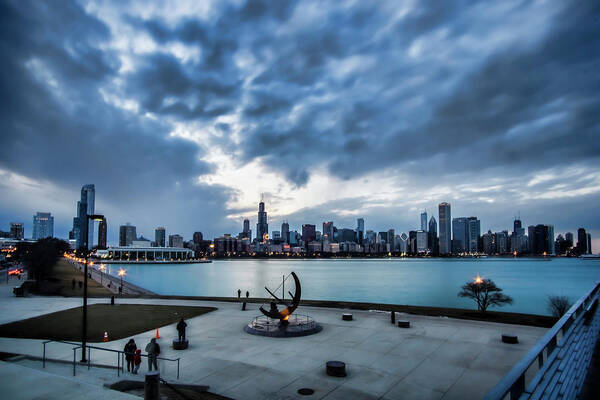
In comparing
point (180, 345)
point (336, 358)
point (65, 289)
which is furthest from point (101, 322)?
point (65, 289)

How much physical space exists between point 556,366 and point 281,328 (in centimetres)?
1962

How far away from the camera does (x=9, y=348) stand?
19.7 m

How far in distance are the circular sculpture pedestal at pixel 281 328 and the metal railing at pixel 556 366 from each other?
16.3 meters

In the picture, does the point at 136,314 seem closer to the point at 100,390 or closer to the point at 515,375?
the point at 100,390

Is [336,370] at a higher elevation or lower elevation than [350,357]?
higher

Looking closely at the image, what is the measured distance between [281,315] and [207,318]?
7.58 meters

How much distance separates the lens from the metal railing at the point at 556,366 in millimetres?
3822

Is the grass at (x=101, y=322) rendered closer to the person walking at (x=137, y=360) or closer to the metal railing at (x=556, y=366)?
the person walking at (x=137, y=360)

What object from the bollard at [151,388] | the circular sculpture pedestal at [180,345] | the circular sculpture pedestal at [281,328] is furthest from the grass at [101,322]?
the bollard at [151,388]

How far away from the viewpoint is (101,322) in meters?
27.5

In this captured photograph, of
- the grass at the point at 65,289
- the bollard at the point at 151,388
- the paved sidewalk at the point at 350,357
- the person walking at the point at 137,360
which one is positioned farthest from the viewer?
the grass at the point at 65,289

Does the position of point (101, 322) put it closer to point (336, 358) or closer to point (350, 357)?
point (336, 358)

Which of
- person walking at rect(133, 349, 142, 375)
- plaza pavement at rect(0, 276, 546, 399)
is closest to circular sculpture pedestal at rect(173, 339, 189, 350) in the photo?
plaza pavement at rect(0, 276, 546, 399)

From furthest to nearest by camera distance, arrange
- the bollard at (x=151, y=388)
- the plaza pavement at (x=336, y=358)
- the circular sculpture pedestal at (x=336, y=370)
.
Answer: the circular sculpture pedestal at (x=336, y=370) < the plaza pavement at (x=336, y=358) < the bollard at (x=151, y=388)
